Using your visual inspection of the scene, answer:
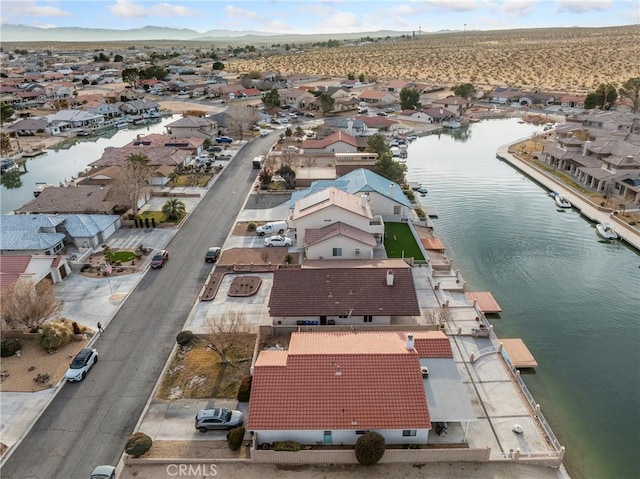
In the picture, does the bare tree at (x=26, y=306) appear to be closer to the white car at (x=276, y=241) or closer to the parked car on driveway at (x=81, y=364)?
the parked car on driveway at (x=81, y=364)

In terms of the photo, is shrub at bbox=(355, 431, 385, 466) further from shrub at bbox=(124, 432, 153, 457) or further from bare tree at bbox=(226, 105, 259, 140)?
bare tree at bbox=(226, 105, 259, 140)

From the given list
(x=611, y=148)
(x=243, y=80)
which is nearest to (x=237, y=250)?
(x=611, y=148)

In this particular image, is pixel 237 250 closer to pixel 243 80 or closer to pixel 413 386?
pixel 413 386

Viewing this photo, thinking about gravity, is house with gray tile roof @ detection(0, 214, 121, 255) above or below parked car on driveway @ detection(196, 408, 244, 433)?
above

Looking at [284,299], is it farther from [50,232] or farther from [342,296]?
[50,232]

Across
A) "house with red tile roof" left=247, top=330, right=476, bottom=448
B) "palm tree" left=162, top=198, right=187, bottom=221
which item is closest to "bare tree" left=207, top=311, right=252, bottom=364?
"house with red tile roof" left=247, top=330, right=476, bottom=448

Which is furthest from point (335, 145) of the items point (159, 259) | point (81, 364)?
point (81, 364)
